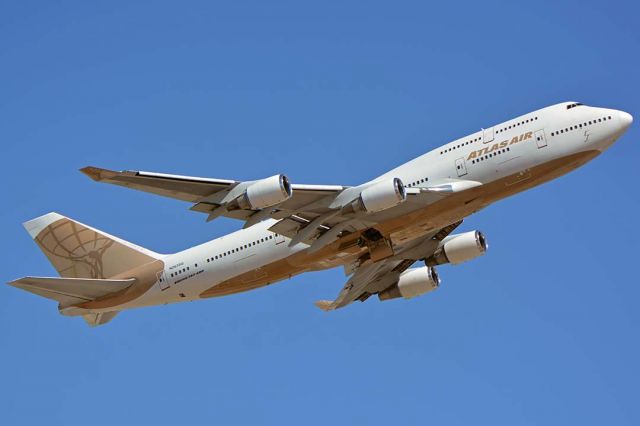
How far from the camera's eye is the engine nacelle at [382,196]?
134 feet

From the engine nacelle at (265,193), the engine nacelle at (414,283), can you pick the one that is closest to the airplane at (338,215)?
the engine nacelle at (265,193)

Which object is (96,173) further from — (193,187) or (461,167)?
(461,167)

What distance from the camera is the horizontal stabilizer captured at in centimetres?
4599

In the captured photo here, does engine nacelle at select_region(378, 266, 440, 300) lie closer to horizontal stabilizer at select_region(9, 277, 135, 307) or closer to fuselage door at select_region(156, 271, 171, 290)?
fuselage door at select_region(156, 271, 171, 290)

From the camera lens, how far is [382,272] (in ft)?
171

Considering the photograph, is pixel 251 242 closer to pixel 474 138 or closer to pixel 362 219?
pixel 362 219

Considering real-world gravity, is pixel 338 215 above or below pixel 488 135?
below

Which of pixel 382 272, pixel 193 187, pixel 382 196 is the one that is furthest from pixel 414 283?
pixel 193 187

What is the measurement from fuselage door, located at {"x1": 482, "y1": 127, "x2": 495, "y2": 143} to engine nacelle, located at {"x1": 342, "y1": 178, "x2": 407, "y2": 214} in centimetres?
442

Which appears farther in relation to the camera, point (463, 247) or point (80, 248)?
point (80, 248)

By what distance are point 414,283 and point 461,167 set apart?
1115cm

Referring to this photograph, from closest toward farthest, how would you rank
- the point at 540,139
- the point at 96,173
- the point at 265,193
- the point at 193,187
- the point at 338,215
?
the point at 96,173 → the point at 265,193 → the point at 193,187 → the point at 540,139 → the point at 338,215

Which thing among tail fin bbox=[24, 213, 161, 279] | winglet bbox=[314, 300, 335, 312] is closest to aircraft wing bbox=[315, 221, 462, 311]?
winglet bbox=[314, 300, 335, 312]

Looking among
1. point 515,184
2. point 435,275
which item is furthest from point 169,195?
point 435,275
